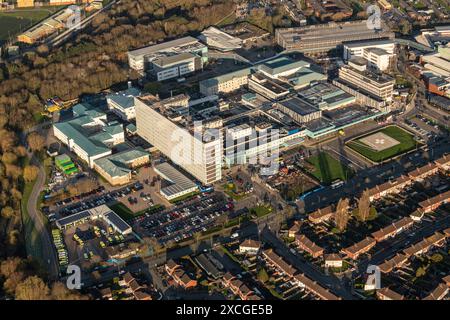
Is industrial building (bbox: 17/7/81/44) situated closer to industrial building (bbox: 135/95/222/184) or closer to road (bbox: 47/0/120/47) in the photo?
road (bbox: 47/0/120/47)

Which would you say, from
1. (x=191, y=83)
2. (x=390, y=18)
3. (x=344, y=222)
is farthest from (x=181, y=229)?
(x=390, y=18)

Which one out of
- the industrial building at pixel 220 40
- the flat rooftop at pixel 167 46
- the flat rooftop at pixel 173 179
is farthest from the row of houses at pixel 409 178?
the flat rooftop at pixel 167 46

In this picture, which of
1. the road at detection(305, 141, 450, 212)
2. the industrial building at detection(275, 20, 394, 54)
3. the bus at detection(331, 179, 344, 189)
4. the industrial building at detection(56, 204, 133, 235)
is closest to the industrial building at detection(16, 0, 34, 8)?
the industrial building at detection(275, 20, 394, 54)

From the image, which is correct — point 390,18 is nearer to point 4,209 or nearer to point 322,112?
point 322,112

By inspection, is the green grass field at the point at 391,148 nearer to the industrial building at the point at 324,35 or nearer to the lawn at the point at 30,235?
the industrial building at the point at 324,35

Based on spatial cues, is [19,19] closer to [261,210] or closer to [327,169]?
[327,169]

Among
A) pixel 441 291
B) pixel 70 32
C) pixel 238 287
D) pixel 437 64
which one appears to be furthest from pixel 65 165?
pixel 437 64

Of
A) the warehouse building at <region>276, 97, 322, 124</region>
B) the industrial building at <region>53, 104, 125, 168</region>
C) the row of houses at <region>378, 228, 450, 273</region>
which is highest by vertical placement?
the warehouse building at <region>276, 97, 322, 124</region>
